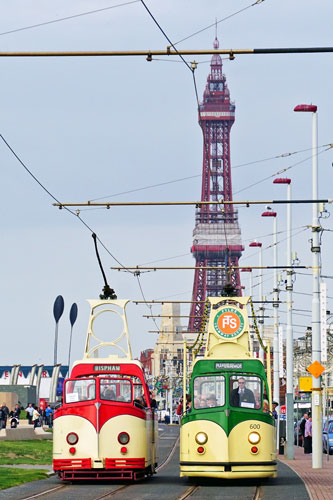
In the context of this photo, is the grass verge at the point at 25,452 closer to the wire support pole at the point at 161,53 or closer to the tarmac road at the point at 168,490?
the tarmac road at the point at 168,490

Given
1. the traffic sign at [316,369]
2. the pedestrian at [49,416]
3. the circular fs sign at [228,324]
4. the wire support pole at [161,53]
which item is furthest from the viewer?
the pedestrian at [49,416]

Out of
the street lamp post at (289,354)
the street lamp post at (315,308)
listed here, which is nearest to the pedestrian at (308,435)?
the street lamp post at (289,354)

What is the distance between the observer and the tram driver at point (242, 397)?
27.1m

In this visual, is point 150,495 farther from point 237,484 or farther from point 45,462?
point 45,462

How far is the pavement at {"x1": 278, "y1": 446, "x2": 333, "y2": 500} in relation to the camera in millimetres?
24752

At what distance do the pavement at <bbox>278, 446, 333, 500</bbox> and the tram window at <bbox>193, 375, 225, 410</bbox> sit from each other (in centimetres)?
272

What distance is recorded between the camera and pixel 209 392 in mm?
27375

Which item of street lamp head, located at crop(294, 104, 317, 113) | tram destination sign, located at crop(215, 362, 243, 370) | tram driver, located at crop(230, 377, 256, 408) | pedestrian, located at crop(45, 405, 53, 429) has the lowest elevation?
tram driver, located at crop(230, 377, 256, 408)

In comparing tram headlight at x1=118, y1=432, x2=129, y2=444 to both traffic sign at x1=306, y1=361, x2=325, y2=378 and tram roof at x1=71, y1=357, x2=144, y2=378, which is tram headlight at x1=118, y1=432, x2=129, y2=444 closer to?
tram roof at x1=71, y1=357, x2=144, y2=378

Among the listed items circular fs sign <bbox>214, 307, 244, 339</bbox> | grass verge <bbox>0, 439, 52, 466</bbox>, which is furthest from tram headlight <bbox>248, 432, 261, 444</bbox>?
grass verge <bbox>0, 439, 52, 466</bbox>

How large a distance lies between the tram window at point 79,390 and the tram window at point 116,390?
0.73ft

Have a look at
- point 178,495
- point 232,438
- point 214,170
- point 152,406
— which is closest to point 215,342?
point 152,406

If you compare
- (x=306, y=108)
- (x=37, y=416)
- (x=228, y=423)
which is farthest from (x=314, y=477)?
(x=37, y=416)

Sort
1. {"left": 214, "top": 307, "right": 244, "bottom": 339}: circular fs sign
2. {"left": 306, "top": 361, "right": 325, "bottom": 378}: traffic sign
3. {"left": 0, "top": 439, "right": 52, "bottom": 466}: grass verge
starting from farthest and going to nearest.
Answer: {"left": 0, "top": 439, "right": 52, "bottom": 466}: grass verge < {"left": 306, "top": 361, "right": 325, "bottom": 378}: traffic sign < {"left": 214, "top": 307, "right": 244, "bottom": 339}: circular fs sign
